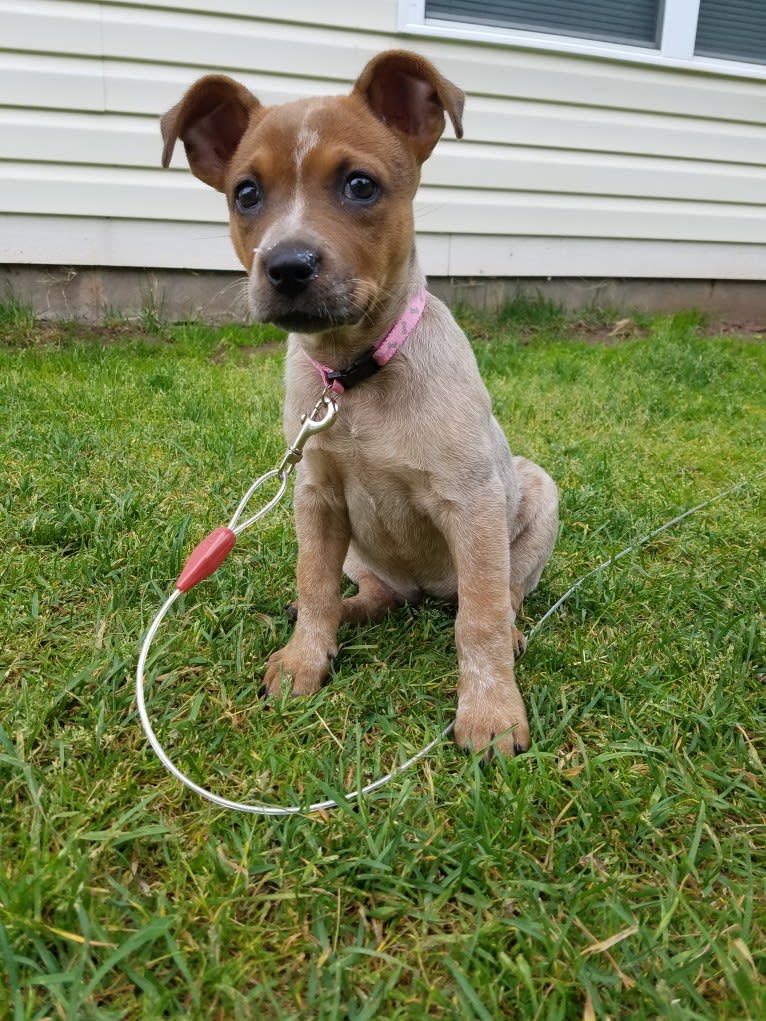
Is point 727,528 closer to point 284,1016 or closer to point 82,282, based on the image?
point 284,1016

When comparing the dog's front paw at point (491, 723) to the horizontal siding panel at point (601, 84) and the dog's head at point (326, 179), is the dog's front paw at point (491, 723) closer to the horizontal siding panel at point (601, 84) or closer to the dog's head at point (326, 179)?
the dog's head at point (326, 179)

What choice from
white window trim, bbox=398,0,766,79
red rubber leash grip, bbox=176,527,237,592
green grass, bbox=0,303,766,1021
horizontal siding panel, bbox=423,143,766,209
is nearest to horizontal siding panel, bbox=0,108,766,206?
horizontal siding panel, bbox=423,143,766,209

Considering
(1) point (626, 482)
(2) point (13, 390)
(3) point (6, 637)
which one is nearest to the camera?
(3) point (6, 637)

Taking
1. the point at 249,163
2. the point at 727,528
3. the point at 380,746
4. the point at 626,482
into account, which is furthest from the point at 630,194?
the point at 380,746

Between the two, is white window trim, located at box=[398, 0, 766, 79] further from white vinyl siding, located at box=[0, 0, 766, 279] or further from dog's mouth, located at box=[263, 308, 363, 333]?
dog's mouth, located at box=[263, 308, 363, 333]

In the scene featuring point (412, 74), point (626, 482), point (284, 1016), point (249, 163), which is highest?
point (412, 74)

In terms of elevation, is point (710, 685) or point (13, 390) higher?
point (710, 685)

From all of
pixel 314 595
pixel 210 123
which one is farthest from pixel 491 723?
pixel 210 123
